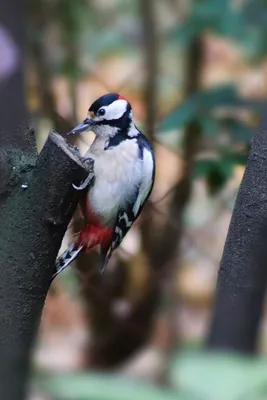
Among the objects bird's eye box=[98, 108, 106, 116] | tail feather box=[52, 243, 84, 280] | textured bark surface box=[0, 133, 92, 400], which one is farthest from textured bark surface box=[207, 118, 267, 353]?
bird's eye box=[98, 108, 106, 116]

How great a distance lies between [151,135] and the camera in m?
2.20

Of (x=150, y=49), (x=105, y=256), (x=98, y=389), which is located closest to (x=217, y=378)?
(x=98, y=389)

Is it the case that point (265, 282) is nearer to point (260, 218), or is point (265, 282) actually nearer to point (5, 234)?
point (260, 218)

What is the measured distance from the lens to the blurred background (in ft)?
7.22

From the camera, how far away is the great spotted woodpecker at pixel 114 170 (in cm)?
178

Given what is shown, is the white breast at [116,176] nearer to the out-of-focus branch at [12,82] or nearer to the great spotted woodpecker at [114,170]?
the great spotted woodpecker at [114,170]

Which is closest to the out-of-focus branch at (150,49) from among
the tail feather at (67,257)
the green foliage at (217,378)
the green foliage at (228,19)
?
the green foliage at (228,19)

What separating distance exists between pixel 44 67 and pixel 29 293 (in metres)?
1.51

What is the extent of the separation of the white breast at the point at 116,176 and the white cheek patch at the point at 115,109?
67 mm

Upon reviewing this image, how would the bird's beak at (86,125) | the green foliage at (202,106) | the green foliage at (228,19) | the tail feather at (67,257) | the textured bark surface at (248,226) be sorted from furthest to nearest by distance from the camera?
the green foliage at (228,19), the green foliage at (202,106), the bird's beak at (86,125), the tail feather at (67,257), the textured bark surface at (248,226)

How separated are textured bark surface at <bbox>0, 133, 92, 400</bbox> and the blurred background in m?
0.69

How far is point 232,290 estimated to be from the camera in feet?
4.10

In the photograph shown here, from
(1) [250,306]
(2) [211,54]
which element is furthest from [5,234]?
(2) [211,54]

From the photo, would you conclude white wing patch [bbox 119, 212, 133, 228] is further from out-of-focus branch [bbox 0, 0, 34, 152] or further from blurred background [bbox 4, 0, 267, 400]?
out-of-focus branch [bbox 0, 0, 34, 152]
